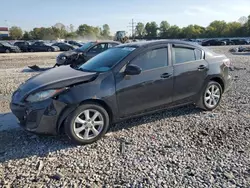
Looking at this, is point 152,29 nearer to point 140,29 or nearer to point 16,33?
point 140,29

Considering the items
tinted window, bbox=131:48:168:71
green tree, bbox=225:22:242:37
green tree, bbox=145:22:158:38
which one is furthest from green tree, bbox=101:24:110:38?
tinted window, bbox=131:48:168:71

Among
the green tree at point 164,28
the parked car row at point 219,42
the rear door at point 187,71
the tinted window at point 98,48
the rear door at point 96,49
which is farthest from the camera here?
the green tree at point 164,28

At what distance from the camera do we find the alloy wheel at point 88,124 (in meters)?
4.05

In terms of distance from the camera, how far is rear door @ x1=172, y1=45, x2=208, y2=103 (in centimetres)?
502

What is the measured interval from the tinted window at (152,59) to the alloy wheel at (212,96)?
133 cm

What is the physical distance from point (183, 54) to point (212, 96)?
1204 mm

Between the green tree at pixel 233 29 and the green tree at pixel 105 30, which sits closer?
the green tree at pixel 233 29

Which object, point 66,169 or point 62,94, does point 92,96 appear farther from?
point 66,169

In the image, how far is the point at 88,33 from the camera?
343 ft

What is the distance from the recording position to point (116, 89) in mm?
4301

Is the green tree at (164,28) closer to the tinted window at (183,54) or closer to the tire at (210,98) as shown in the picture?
the tire at (210,98)

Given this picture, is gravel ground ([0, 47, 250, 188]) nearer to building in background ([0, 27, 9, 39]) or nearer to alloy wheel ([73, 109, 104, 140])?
alloy wheel ([73, 109, 104, 140])

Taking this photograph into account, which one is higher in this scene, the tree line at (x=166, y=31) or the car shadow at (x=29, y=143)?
the tree line at (x=166, y=31)

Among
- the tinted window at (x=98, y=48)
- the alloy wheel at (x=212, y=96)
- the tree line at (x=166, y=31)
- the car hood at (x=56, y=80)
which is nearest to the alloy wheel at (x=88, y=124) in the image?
the car hood at (x=56, y=80)
